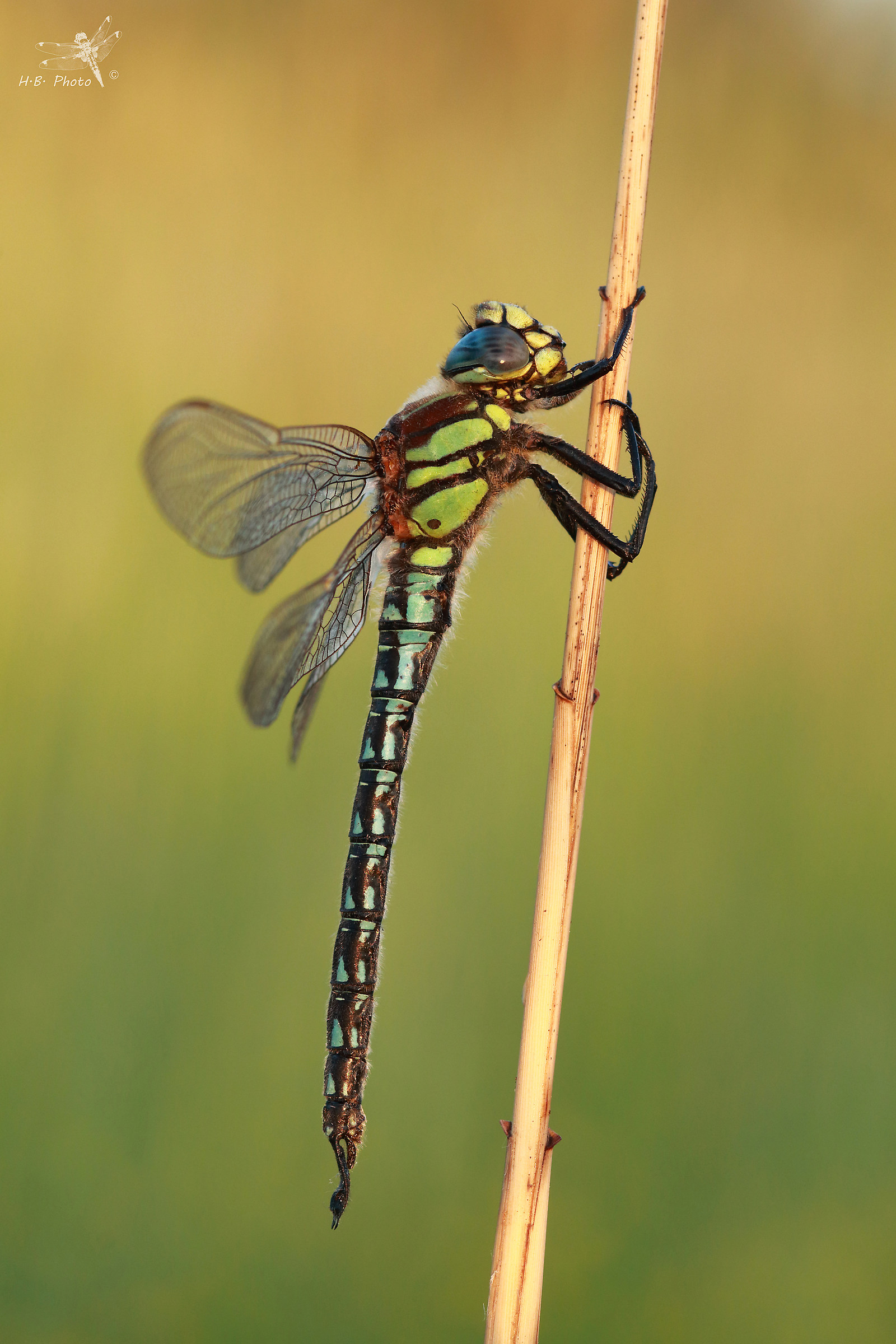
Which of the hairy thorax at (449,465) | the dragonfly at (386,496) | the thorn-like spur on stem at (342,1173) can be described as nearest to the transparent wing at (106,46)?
the dragonfly at (386,496)

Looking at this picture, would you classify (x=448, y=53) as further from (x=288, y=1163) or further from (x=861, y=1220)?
(x=861, y=1220)

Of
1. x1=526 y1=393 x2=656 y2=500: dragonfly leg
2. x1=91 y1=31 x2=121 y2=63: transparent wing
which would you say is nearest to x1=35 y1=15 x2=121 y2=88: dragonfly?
x1=91 y1=31 x2=121 y2=63: transparent wing

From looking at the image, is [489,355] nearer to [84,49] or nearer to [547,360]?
[547,360]

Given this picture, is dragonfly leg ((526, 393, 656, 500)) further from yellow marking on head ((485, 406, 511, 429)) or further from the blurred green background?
the blurred green background

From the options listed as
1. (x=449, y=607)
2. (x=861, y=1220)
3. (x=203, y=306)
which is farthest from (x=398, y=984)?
(x=203, y=306)

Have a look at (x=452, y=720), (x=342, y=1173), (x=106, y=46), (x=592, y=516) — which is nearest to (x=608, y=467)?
(x=592, y=516)

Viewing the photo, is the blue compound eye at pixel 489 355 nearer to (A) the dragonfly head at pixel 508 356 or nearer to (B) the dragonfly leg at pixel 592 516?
(A) the dragonfly head at pixel 508 356
